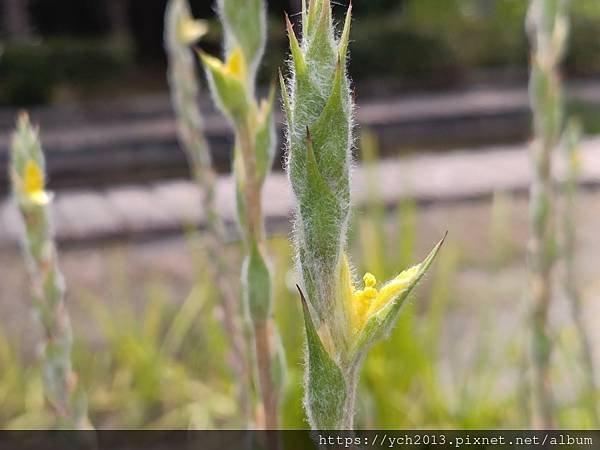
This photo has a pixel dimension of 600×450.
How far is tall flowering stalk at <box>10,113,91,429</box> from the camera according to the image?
0.73 metres

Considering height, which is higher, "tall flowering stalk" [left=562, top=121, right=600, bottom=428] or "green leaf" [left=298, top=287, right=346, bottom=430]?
"green leaf" [left=298, top=287, right=346, bottom=430]

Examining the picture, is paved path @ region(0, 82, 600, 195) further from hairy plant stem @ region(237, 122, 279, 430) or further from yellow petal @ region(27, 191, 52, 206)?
hairy plant stem @ region(237, 122, 279, 430)

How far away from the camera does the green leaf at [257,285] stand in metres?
0.60

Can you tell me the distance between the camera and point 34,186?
2.40 feet

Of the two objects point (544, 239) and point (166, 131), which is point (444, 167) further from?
point (544, 239)

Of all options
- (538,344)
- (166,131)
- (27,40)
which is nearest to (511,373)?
(538,344)

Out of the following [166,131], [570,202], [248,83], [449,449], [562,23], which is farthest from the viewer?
[166,131]

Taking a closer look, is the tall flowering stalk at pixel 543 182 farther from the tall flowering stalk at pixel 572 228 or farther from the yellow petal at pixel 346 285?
the yellow petal at pixel 346 285

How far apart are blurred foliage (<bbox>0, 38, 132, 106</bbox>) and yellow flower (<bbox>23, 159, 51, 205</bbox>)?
7893mm

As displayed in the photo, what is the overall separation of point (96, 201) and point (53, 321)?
12.0 ft

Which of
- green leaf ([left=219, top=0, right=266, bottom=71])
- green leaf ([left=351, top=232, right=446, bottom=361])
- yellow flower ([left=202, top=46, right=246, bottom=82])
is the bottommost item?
green leaf ([left=351, top=232, right=446, bottom=361])

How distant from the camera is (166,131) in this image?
715 centimetres

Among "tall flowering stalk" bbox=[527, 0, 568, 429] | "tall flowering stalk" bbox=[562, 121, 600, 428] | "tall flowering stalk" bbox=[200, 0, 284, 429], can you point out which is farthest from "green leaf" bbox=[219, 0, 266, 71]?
"tall flowering stalk" bbox=[562, 121, 600, 428]

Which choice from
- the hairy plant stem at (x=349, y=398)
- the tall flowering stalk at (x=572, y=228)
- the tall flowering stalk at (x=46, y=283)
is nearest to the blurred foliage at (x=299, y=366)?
the tall flowering stalk at (x=572, y=228)
